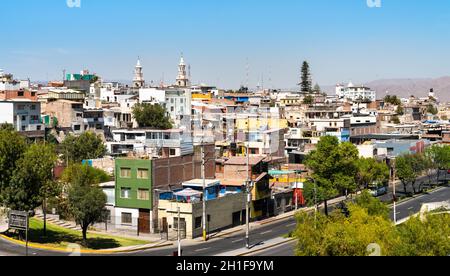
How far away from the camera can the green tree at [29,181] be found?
38.0 m

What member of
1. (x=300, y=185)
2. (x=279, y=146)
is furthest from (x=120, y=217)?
(x=279, y=146)

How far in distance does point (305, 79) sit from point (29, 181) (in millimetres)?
123772

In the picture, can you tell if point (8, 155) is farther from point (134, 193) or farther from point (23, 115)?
point (23, 115)

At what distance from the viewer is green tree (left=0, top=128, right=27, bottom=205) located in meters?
38.8

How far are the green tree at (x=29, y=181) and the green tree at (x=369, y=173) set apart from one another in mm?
29940

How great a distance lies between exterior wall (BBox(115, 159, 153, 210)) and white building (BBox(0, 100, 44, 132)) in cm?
3177

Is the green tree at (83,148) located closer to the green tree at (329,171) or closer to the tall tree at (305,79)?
the green tree at (329,171)

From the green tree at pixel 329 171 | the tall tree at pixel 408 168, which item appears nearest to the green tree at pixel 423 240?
the green tree at pixel 329 171

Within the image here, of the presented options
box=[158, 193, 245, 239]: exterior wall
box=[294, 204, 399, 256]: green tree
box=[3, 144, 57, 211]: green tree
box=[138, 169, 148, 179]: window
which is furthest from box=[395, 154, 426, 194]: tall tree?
box=[294, 204, 399, 256]: green tree

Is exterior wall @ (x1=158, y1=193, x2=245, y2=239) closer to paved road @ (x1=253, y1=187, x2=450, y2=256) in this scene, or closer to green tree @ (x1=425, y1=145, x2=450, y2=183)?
paved road @ (x1=253, y1=187, x2=450, y2=256)

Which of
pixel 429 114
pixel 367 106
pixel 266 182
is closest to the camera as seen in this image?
pixel 266 182
